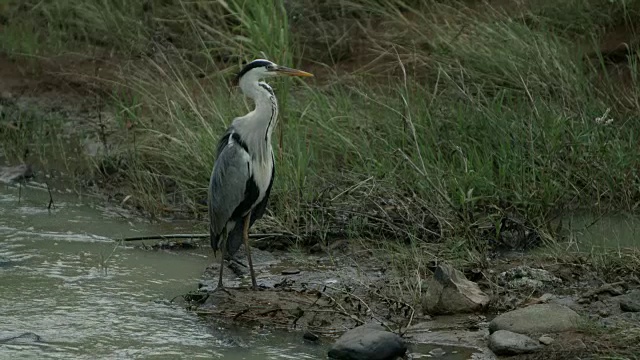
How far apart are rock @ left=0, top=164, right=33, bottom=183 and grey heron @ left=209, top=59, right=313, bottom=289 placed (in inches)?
111

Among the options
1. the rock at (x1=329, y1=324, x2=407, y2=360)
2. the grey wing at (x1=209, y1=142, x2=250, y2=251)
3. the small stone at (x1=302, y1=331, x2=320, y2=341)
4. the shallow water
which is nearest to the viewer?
the rock at (x1=329, y1=324, x2=407, y2=360)

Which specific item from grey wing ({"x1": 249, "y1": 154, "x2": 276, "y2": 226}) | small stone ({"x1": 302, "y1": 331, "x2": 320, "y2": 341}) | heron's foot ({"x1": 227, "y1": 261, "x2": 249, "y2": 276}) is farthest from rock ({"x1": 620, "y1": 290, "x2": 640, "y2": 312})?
heron's foot ({"x1": 227, "y1": 261, "x2": 249, "y2": 276})

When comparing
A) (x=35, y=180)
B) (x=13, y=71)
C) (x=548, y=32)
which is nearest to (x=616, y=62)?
(x=548, y=32)

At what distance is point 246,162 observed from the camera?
656 cm

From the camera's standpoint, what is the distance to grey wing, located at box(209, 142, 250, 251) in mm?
6551

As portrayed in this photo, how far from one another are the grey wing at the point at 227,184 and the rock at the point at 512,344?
1836mm

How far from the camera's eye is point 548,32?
866 cm

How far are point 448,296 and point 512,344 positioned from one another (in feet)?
1.96

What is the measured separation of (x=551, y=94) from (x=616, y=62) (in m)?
1.25

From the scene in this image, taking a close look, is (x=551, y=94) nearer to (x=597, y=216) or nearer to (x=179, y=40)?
(x=597, y=216)

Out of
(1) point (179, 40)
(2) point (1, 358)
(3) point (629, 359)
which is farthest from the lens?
(1) point (179, 40)

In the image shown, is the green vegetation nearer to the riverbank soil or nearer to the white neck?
the riverbank soil

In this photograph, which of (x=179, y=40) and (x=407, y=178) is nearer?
(x=407, y=178)

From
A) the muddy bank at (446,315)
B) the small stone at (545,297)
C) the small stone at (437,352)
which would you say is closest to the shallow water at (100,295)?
the small stone at (437,352)
